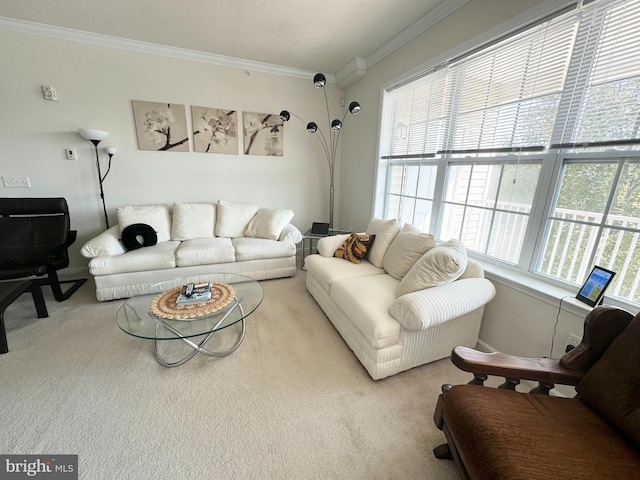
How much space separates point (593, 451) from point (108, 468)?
1.92 meters

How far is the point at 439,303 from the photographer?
1545 millimetres

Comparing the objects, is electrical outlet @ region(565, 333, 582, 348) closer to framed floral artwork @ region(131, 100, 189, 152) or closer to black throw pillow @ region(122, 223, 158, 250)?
black throw pillow @ region(122, 223, 158, 250)

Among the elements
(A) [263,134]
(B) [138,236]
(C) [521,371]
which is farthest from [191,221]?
(C) [521,371]

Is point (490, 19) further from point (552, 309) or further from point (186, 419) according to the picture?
point (186, 419)

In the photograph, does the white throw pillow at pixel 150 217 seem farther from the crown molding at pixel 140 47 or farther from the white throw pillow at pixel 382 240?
the white throw pillow at pixel 382 240

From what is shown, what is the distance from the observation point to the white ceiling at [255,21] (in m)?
2.17

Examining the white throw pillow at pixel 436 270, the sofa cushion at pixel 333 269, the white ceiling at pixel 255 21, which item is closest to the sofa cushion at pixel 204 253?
the sofa cushion at pixel 333 269

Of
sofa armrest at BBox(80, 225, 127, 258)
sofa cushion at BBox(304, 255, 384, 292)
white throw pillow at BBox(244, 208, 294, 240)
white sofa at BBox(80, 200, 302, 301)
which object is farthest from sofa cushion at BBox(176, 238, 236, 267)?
sofa cushion at BBox(304, 255, 384, 292)

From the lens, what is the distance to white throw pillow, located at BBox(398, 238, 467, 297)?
1.69 metres

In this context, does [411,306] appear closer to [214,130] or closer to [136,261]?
[136,261]

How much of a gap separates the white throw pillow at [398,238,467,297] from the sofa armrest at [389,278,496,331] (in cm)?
5

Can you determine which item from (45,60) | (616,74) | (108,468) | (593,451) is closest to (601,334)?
(593,451)

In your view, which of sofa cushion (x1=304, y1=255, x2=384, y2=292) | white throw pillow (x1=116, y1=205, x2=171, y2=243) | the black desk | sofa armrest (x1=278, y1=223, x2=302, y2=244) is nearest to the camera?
the black desk

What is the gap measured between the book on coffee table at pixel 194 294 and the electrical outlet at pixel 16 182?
103 inches
